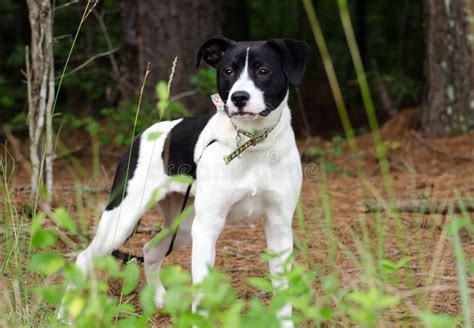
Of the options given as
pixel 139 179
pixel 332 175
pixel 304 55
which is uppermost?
pixel 304 55

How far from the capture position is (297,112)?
13016 mm

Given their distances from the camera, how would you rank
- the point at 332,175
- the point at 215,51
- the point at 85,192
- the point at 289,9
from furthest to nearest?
the point at 289,9, the point at 332,175, the point at 85,192, the point at 215,51

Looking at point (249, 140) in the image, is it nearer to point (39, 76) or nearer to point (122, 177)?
point (122, 177)

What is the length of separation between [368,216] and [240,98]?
2.86 meters

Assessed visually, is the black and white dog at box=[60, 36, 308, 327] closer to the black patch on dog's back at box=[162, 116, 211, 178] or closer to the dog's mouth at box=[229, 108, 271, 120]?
the dog's mouth at box=[229, 108, 271, 120]

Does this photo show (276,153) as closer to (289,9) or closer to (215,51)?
(215,51)

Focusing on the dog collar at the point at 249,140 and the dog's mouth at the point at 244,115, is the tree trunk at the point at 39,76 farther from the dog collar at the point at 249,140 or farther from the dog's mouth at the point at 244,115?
the dog's mouth at the point at 244,115

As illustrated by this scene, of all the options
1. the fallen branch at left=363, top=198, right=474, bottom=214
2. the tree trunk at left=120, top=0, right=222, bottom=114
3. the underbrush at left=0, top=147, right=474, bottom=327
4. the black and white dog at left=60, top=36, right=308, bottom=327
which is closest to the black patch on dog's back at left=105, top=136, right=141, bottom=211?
the black and white dog at left=60, top=36, right=308, bottom=327

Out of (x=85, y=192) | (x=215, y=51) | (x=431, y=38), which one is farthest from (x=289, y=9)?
(x=215, y=51)

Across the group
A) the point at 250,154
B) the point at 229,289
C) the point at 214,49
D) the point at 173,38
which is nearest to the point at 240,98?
the point at 250,154

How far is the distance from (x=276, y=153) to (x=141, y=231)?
2.41 m

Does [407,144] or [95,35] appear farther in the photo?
[95,35]

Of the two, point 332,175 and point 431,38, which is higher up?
point 431,38

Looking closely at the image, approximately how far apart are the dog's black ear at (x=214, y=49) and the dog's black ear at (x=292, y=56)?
13.4 inches
